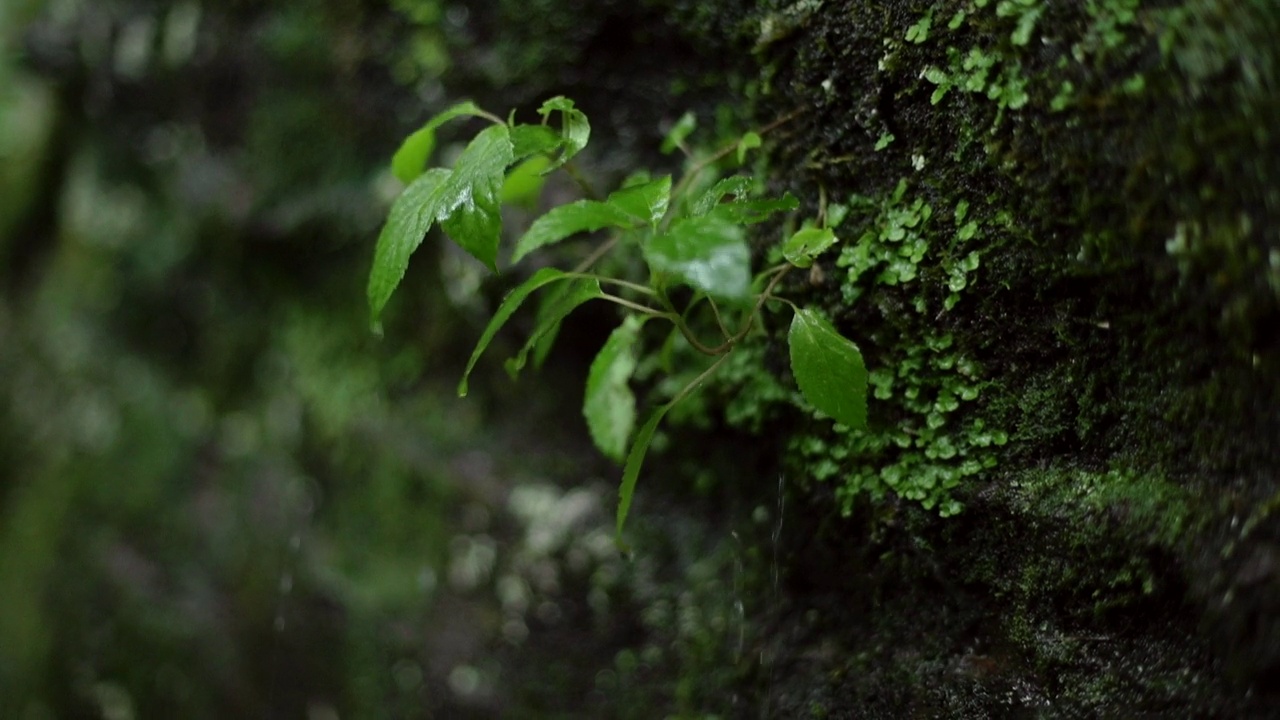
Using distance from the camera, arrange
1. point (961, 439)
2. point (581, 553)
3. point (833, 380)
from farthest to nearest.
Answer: point (581, 553), point (961, 439), point (833, 380)

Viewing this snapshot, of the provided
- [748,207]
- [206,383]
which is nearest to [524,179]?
[748,207]

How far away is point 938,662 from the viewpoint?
1.17 metres

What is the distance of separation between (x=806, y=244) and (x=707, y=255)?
320mm

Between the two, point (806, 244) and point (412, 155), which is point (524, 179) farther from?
point (806, 244)

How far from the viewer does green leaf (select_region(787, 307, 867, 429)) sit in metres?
1.03

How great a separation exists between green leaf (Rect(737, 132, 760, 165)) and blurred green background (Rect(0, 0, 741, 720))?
1.06ft

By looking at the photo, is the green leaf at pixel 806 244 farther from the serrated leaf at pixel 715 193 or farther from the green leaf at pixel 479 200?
the green leaf at pixel 479 200

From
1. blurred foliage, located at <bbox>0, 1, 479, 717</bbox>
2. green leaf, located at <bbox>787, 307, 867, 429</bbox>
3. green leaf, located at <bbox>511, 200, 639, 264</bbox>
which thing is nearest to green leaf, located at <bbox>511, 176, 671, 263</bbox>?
green leaf, located at <bbox>511, 200, 639, 264</bbox>

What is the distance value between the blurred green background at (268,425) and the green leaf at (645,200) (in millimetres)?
551

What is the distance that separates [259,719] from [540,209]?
144cm

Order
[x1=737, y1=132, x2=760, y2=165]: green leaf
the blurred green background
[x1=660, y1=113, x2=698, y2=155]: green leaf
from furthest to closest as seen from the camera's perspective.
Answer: the blurred green background, [x1=660, y1=113, x2=698, y2=155]: green leaf, [x1=737, y1=132, x2=760, y2=165]: green leaf

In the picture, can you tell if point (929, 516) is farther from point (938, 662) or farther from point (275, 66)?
point (275, 66)

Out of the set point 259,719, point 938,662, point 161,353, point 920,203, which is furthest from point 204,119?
point 938,662

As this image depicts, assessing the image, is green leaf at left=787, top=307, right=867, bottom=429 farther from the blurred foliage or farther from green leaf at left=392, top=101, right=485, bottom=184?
the blurred foliage
